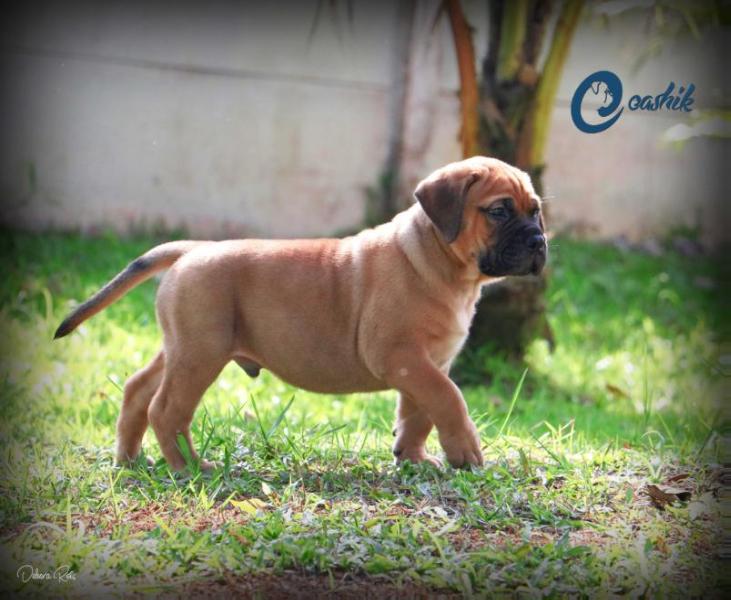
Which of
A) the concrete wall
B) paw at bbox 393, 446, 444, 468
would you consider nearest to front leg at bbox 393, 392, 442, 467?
paw at bbox 393, 446, 444, 468

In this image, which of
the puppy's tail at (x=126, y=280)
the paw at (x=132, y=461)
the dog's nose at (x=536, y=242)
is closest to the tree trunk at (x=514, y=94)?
→ the dog's nose at (x=536, y=242)

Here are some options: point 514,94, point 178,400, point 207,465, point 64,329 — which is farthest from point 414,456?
point 514,94

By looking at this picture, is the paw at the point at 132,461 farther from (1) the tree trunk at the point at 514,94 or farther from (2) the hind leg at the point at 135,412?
(1) the tree trunk at the point at 514,94

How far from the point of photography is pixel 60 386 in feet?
17.4

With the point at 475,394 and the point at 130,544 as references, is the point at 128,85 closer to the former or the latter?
the point at 475,394

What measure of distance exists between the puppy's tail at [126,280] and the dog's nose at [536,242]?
55.5 inches

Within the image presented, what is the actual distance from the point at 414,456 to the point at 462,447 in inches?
12.5

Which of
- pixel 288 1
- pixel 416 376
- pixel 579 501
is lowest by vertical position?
pixel 579 501

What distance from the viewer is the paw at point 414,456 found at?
13.8 ft

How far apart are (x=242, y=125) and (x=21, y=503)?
6.19 meters

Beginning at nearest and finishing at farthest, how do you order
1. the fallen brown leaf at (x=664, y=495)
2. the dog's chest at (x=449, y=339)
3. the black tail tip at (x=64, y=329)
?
the fallen brown leaf at (x=664, y=495)
the black tail tip at (x=64, y=329)
the dog's chest at (x=449, y=339)

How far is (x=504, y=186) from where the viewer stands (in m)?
4.08

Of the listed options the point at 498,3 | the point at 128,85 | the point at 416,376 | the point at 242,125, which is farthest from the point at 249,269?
the point at 242,125

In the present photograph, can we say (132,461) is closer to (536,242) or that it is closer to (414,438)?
(414,438)
